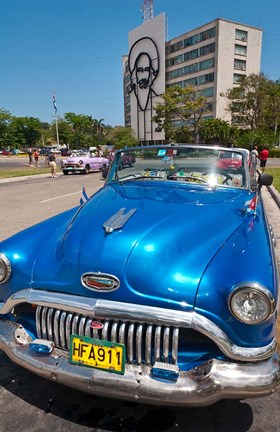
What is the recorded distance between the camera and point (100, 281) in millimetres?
1965

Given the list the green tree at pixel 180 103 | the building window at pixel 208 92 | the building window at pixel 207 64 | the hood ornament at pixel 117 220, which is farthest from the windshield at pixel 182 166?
the building window at pixel 207 64

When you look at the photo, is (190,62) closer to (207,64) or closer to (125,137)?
(207,64)

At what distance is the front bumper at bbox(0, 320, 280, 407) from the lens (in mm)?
1723

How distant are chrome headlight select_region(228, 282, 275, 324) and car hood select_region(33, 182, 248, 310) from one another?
9.1 inches

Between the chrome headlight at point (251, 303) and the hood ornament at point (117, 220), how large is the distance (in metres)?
0.90

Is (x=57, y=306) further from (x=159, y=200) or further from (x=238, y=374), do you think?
(x=159, y=200)

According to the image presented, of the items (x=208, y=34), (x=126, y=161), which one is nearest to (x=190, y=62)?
(x=208, y=34)

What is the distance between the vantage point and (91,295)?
1.97 m

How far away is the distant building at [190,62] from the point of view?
59500 mm

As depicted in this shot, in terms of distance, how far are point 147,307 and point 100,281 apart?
33cm

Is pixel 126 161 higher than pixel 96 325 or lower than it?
higher


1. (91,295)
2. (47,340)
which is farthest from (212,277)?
(47,340)

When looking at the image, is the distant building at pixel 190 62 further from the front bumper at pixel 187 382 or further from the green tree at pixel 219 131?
the front bumper at pixel 187 382

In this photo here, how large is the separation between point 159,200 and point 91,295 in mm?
1192
